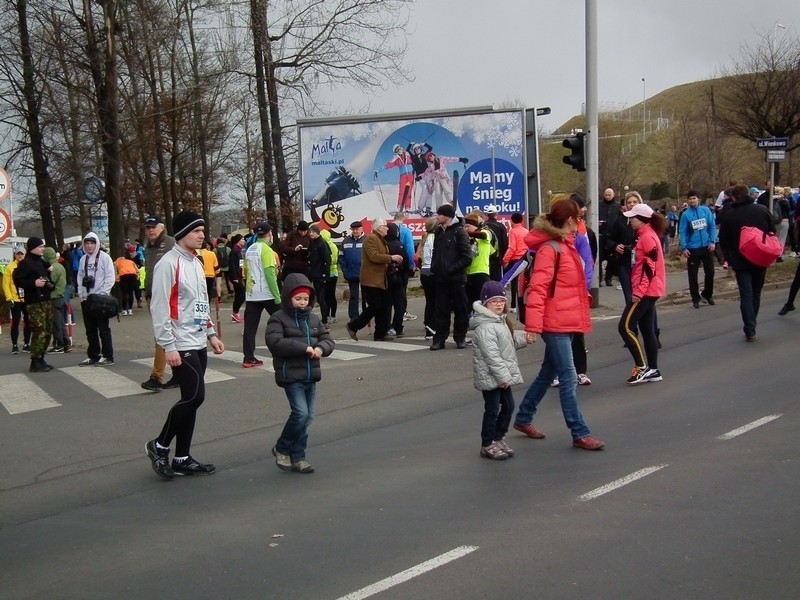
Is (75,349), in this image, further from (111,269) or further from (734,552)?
(734,552)

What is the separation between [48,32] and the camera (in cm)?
2439

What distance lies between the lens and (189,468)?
7254 mm

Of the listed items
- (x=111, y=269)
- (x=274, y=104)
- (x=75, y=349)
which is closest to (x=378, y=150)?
(x=274, y=104)

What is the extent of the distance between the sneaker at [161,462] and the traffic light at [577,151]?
11.4m

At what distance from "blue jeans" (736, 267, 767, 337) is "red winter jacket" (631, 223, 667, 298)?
2800mm

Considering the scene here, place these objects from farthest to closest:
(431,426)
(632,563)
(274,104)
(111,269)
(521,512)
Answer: (274,104) < (111,269) < (431,426) < (521,512) < (632,563)

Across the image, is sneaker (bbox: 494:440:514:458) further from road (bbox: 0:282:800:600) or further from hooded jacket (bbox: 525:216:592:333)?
hooded jacket (bbox: 525:216:592:333)

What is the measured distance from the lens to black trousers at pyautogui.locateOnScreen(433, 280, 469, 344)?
13211 millimetres

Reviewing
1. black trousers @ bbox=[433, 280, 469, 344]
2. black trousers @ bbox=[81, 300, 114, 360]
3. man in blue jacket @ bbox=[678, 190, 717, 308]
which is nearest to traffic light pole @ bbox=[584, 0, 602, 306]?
man in blue jacket @ bbox=[678, 190, 717, 308]

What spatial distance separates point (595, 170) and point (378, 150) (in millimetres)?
8280

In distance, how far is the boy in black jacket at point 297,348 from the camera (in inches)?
271

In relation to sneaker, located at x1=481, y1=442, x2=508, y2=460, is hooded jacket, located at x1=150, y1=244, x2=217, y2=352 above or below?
above

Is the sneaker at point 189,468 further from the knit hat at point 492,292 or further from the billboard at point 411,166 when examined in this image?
the billboard at point 411,166

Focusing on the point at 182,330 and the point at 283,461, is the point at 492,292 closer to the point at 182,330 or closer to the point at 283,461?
the point at 283,461
